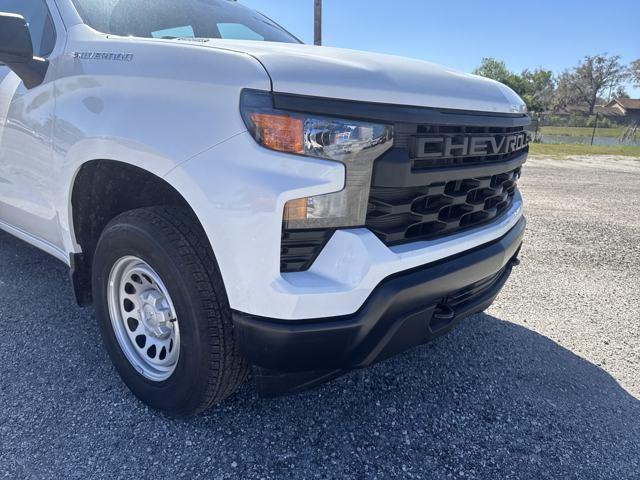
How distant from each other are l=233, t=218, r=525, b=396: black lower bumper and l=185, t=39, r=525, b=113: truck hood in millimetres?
646

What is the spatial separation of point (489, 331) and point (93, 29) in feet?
9.30

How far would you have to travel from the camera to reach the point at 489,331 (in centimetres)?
309

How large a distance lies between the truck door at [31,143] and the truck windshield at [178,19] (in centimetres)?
29

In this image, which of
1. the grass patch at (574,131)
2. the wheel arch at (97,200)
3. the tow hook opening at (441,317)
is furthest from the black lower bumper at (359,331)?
the grass patch at (574,131)

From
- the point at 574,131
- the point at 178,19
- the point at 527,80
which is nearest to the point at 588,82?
the point at 527,80

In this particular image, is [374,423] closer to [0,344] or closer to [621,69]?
[0,344]

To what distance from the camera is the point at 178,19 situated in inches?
109

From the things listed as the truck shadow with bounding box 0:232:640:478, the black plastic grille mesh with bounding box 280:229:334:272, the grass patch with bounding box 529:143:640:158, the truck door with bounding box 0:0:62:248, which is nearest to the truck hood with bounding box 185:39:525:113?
the black plastic grille mesh with bounding box 280:229:334:272

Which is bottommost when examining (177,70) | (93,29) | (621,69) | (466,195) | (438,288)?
(438,288)

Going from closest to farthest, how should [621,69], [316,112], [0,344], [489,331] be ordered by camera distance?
[316,112], [0,344], [489,331], [621,69]

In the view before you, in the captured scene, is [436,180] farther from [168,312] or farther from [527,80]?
[527,80]

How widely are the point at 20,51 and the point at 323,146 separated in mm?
1538

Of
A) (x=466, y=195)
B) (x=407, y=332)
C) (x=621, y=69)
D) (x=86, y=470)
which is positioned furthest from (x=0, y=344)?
(x=621, y=69)

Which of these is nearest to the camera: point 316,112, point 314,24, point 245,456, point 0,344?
point 316,112
